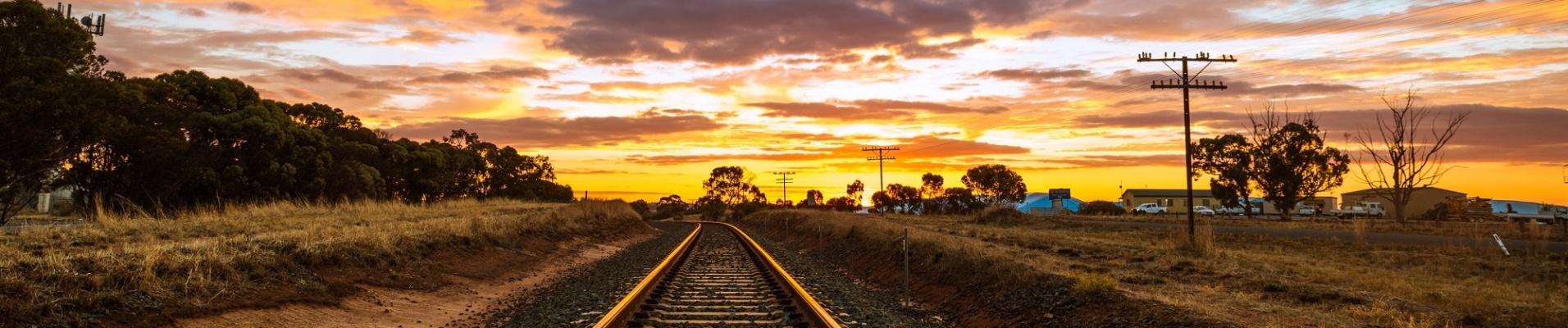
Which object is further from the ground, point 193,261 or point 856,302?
point 193,261

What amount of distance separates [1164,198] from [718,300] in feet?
444

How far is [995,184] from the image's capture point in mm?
108938

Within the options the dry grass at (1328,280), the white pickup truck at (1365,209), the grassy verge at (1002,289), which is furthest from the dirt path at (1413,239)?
the white pickup truck at (1365,209)

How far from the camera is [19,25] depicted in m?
23.7

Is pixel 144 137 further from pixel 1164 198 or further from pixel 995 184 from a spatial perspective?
pixel 1164 198

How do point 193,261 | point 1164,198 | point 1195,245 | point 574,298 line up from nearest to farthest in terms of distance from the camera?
1. point 193,261
2. point 574,298
3. point 1195,245
4. point 1164,198

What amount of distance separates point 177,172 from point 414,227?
1953 centimetres

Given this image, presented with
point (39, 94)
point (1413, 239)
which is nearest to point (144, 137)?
point (39, 94)

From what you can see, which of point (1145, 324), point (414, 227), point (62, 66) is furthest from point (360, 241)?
point (62, 66)

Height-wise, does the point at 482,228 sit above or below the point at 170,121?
below

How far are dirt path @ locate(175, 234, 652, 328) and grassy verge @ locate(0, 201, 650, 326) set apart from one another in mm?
254

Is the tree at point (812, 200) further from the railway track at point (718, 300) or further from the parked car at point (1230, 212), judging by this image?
the railway track at point (718, 300)

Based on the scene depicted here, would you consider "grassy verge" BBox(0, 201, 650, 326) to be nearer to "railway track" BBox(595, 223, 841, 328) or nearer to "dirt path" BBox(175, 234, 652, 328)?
"dirt path" BBox(175, 234, 652, 328)

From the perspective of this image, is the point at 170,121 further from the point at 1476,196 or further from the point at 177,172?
the point at 1476,196
